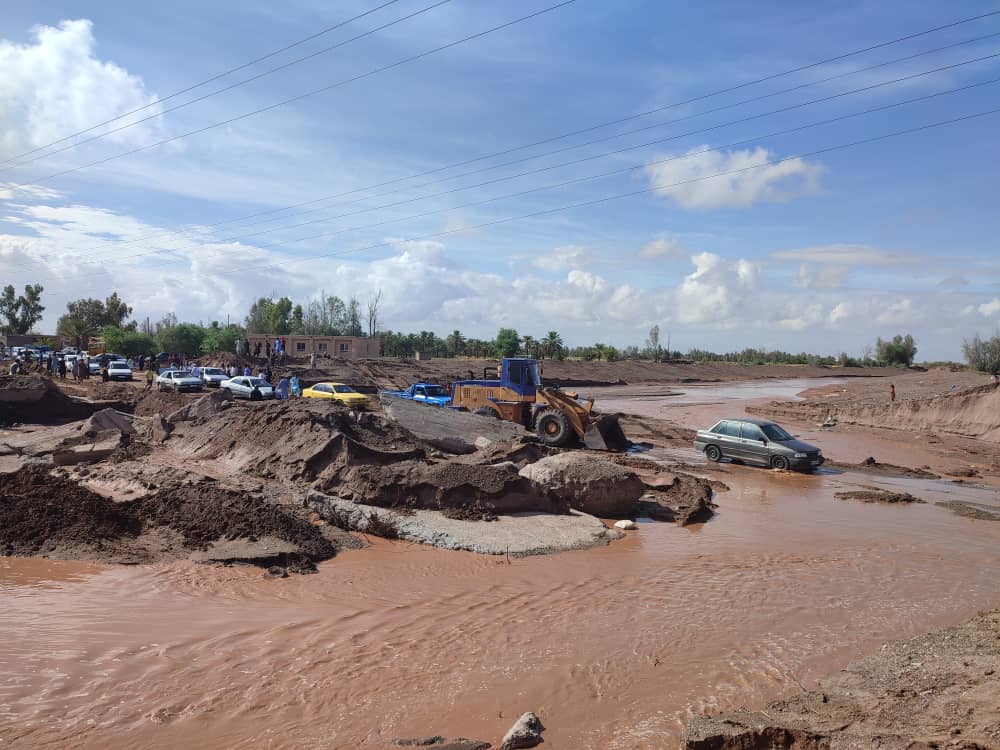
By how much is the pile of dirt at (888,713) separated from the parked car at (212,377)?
37.4m

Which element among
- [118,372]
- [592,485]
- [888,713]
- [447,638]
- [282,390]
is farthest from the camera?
[118,372]

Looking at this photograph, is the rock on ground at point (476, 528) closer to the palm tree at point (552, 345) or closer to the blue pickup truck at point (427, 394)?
the blue pickup truck at point (427, 394)

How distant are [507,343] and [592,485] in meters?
70.5

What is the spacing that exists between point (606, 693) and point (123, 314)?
300ft

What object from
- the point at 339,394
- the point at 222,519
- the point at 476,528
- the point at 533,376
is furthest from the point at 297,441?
the point at 339,394

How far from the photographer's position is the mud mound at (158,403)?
27.2 metres

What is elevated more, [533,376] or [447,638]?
[533,376]

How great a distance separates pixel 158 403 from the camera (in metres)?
28.0

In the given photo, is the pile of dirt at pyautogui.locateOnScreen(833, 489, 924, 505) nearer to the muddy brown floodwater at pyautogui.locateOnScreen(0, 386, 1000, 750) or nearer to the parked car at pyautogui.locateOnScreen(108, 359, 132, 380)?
the muddy brown floodwater at pyautogui.locateOnScreen(0, 386, 1000, 750)

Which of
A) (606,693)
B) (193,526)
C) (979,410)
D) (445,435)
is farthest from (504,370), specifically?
(979,410)

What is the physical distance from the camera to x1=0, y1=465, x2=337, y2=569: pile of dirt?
34.1 feet

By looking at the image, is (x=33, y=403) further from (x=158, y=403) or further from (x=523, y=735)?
(x=523, y=735)

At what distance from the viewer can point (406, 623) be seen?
26.8 feet

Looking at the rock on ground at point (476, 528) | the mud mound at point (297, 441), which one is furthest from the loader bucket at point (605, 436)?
the rock on ground at point (476, 528)
